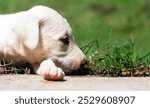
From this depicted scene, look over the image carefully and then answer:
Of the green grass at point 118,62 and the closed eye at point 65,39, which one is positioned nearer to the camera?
the closed eye at point 65,39

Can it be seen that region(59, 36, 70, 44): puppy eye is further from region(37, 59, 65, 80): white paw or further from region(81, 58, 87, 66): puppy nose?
region(37, 59, 65, 80): white paw

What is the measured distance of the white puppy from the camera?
677 centimetres

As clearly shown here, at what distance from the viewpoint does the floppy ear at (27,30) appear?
671cm

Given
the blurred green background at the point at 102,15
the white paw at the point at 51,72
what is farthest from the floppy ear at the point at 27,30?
the blurred green background at the point at 102,15

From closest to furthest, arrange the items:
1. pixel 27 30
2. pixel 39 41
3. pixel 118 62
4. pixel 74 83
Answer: pixel 74 83 → pixel 27 30 → pixel 39 41 → pixel 118 62

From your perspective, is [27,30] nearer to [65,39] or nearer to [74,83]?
[65,39]

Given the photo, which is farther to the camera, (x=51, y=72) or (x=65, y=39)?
(x=65, y=39)

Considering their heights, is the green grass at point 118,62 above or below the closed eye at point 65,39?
below

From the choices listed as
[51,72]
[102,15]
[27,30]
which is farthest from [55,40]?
[102,15]

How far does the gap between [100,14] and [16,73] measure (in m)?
6.31

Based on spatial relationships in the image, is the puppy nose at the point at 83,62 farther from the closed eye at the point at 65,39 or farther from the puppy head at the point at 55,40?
the closed eye at the point at 65,39

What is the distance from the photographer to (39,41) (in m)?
6.87

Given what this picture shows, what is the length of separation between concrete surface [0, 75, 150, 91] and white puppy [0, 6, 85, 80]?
0.19 m

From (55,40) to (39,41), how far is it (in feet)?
0.51
